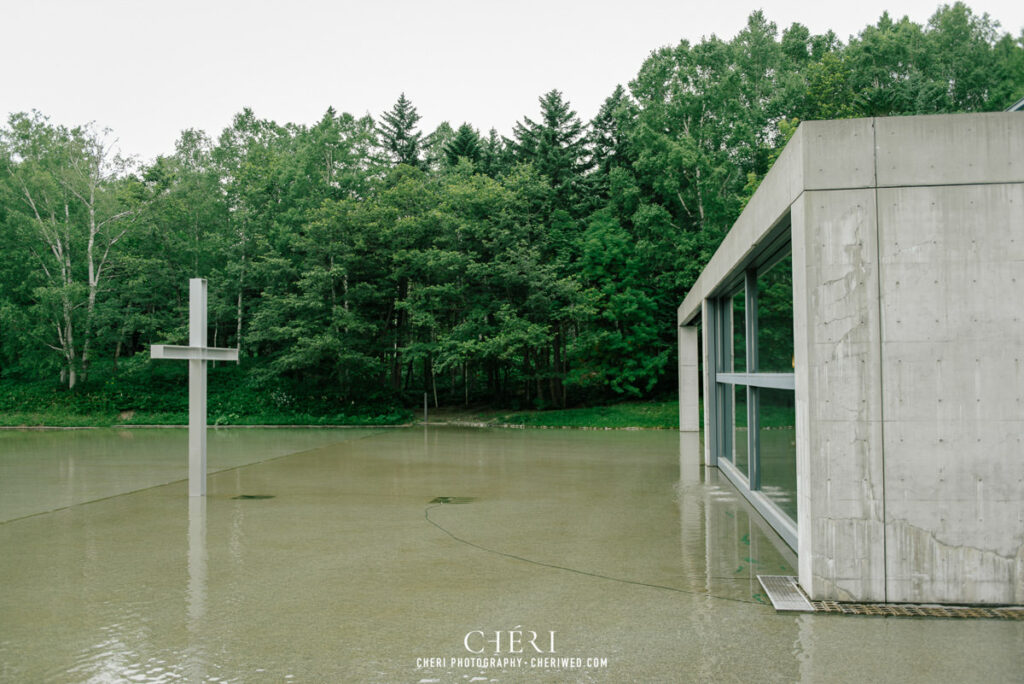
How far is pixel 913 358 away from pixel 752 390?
165 inches

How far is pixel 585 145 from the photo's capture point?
3844cm

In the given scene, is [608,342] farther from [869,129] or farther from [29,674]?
[29,674]

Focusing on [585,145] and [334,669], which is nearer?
[334,669]

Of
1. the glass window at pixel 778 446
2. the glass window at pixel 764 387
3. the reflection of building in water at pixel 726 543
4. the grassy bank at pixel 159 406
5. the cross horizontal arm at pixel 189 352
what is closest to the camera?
the reflection of building in water at pixel 726 543

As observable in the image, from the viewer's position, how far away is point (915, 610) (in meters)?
5.12

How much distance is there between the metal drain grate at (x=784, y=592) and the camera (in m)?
5.23

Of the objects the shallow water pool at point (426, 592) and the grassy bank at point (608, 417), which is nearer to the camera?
the shallow water pool at point (426, 592)

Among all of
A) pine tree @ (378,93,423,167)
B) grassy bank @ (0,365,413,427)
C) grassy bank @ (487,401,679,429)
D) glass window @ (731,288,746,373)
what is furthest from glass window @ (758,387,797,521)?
pine tree @ (378,93,423,167)

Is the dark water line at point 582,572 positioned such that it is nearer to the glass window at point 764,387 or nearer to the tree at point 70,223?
the glass window at point 764,387

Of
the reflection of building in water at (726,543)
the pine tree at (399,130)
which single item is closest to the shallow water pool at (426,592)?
the reflection of building in water at (726,543)

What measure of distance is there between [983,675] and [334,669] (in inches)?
137

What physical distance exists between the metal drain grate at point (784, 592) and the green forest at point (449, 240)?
22.6m

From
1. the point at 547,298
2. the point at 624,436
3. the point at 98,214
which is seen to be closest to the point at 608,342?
the point at 547,298

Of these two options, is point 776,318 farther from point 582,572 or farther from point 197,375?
point 197,375
